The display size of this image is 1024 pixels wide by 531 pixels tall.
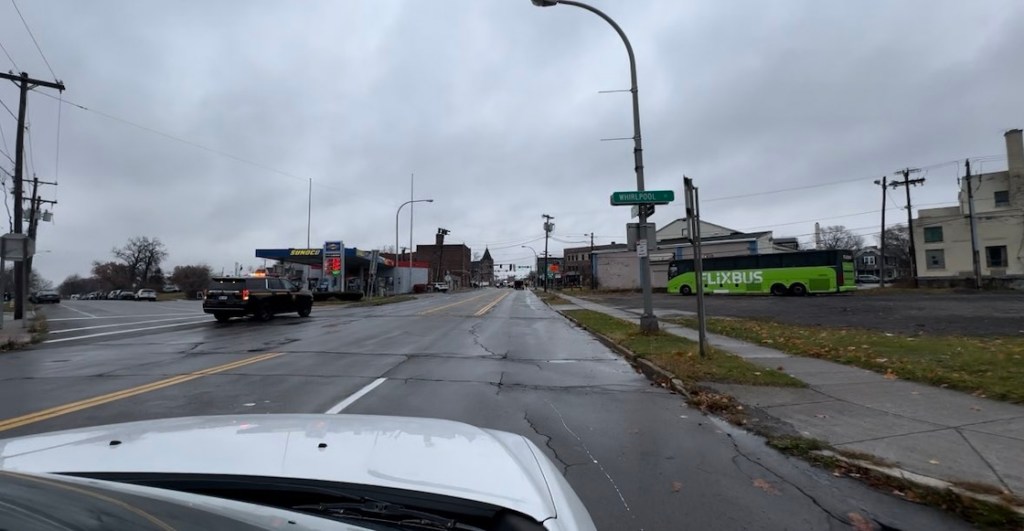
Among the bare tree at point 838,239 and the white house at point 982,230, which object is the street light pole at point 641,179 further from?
the bare tree at point 838,239

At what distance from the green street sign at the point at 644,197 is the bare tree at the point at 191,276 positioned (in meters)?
103

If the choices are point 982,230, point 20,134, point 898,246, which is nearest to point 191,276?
point 20,134

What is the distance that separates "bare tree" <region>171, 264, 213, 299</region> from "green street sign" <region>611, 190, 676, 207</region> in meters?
103

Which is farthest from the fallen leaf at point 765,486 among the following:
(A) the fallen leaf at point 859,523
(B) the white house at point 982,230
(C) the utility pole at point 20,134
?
(B) the white house at point 982,230

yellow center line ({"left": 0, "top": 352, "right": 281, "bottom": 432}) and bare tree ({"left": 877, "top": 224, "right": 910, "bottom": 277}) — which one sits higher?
bare tree ({"left": 877, "top": 224, "right": 910, "bottom": 277})

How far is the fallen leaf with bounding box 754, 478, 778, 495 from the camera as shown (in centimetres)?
416

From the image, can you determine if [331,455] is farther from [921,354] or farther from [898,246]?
[898,246]

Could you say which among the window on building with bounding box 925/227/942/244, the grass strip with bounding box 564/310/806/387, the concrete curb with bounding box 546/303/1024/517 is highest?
the window on building with bounding box 925/227/942/244

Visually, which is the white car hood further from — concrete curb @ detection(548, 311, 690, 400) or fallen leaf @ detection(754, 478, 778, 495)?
concrete curb @ detection(548, 311, 690, 400)

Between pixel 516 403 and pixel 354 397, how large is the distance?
2.10m

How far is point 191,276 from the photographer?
106938mm

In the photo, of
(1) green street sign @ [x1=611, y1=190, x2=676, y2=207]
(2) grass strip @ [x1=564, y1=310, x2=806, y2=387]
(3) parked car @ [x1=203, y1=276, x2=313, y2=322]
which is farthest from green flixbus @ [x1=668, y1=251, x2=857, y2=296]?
(3) parked car @ [x1=203, y1=276, x2=313, y2=322]

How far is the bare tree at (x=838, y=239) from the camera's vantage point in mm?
100500

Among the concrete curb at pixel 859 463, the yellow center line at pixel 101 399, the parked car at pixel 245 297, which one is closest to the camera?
the concrete curb at pixel 859 463
